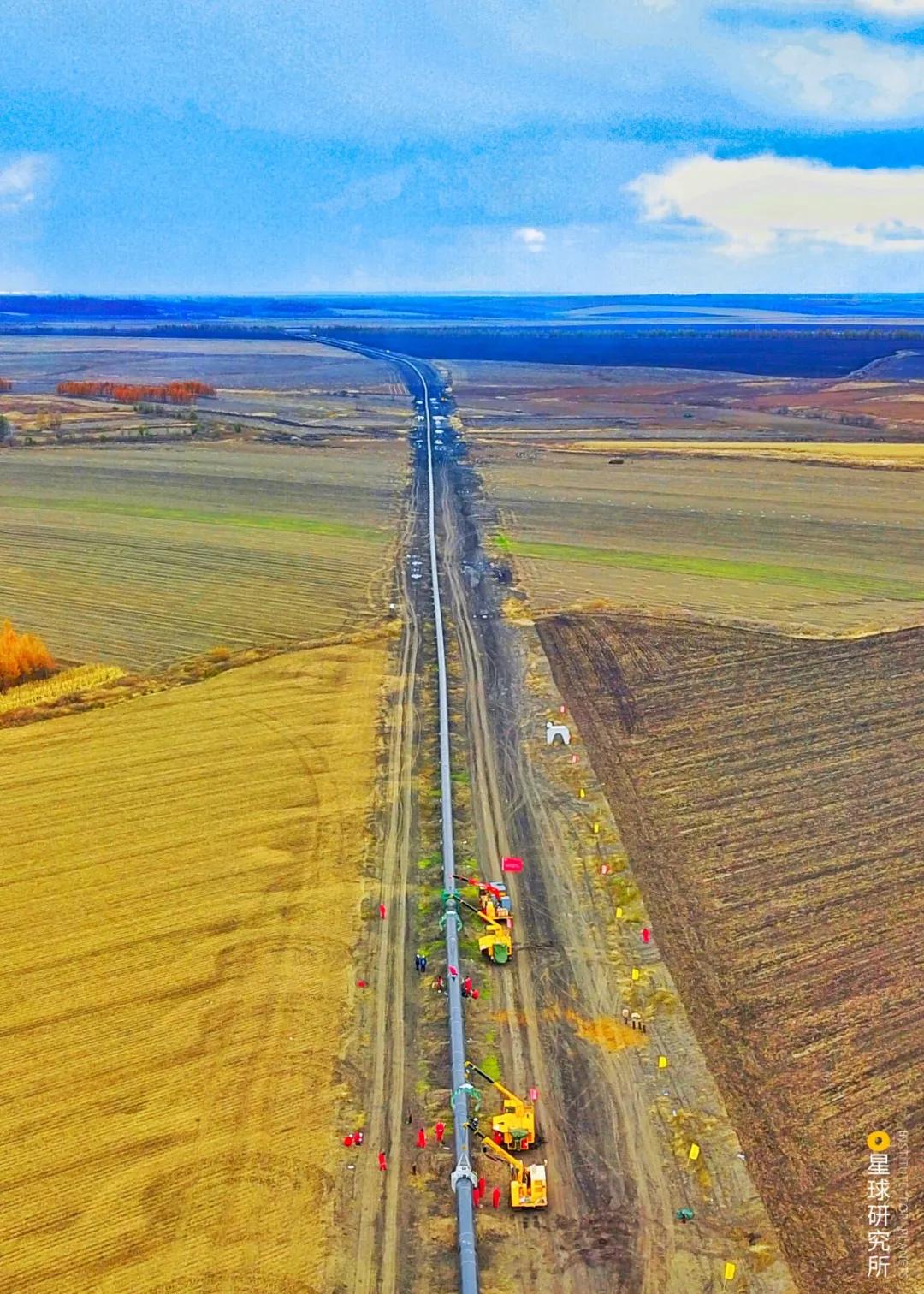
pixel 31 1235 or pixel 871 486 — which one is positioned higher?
pixel 871 486

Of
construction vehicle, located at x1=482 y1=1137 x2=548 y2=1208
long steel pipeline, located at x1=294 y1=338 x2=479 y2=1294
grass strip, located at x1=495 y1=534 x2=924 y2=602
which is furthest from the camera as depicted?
grass strip, located at x1=495 y1=534 x2=924 y2=602

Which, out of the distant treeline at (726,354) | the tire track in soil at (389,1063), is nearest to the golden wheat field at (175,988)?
the tire track in soil at (389,1063)

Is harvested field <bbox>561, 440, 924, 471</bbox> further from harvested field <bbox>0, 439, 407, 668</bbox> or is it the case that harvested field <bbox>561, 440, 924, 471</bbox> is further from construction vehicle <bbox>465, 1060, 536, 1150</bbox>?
A: construction vehicle <bbox>465, 1060, 536, 1150</bbox>

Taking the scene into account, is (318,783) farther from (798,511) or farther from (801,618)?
(798,511)

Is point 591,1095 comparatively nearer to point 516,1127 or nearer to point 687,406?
point 516,1127

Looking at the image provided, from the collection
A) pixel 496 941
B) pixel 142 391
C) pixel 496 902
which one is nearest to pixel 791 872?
pixel 496 902

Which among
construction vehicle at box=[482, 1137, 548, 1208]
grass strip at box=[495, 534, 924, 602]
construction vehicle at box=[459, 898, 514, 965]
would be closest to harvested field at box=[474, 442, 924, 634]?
grass strip at box=[495, 534, 924, 602]

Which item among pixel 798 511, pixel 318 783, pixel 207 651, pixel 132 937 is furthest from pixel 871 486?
pixel 132 937
